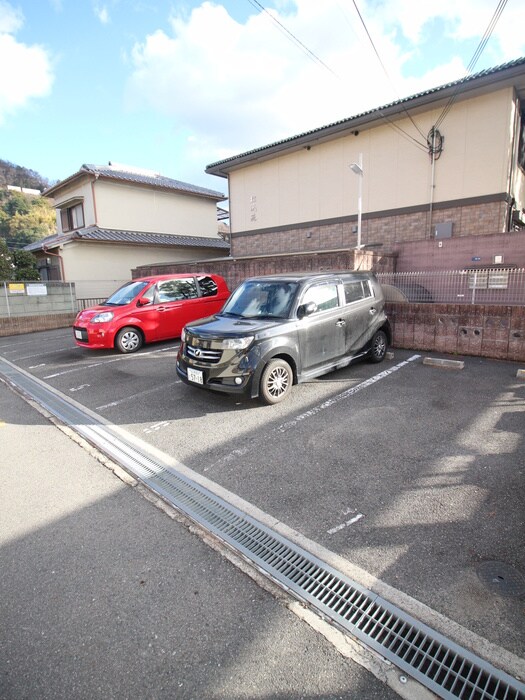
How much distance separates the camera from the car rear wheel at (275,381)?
188 inches

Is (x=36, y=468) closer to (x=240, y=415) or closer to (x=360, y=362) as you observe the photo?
(x=240, y=415)

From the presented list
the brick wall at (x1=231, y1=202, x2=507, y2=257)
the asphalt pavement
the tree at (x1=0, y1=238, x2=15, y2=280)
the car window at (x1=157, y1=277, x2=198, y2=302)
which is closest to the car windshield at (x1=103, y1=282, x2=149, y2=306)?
the car window at (x1=157, y1=277, x2=198, y2=302)

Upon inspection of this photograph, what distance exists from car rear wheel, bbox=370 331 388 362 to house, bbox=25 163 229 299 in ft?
46.1

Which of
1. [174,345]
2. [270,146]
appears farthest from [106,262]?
[174,345]

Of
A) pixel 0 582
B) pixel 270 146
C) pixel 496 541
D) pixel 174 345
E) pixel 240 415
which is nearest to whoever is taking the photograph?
pixel 0 582

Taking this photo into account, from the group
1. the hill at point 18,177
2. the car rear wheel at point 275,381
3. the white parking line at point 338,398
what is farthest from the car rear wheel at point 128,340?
the hill at point 18,177

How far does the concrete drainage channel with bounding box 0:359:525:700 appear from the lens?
163cm

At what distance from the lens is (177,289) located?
8891mm

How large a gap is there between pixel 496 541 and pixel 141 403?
4.24 meters

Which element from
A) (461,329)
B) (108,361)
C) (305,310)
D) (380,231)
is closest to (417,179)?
(380,231)

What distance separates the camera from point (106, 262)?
1753 centimetres

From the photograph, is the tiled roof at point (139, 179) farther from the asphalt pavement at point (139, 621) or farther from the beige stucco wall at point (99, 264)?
the asphalt pavement at point (139, 621)

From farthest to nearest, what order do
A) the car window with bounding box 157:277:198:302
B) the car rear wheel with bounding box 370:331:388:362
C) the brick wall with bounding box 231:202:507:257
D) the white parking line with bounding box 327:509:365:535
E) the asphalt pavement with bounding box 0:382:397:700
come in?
the brick wall with bounding box 231:202:507:257, the car window with bounding box 157:277:198:302, the car rear wheel with bounding box 370:331:388:362, the white parking line with bounding box 327:509:365:535, the asphalt pavement with bounding box 0:382:397:700

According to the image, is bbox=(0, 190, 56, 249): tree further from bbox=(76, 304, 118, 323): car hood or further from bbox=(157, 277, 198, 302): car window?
bbox=(157, 277, 198, 302): car window
